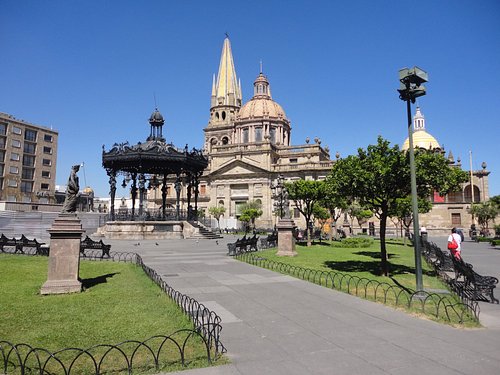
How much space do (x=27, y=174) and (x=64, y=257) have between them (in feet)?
210

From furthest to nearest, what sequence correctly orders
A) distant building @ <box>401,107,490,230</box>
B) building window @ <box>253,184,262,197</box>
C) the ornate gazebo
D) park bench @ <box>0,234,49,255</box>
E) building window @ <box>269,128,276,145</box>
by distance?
building window @ <box>269,128,276,145</box>
building window @ <box>253,184,262,197</box>
distant building @ <box>401,107,490,230</box>
the ornate gazebo
park bench @ <box>0,234,49,255</box>

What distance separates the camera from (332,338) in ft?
18.6

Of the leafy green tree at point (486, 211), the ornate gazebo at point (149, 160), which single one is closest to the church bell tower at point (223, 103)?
the ornate gazebo at point (149, 160)

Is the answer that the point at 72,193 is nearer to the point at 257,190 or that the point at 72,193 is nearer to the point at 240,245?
the point at 240,245

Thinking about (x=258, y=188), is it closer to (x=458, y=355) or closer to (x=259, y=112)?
(x=259, y=112)

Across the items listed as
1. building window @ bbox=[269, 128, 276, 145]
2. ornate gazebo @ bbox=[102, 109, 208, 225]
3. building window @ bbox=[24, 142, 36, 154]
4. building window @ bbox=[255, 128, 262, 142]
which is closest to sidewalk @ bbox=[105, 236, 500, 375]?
ornate gazebo @ bbox=[102, 109, 208, 225]

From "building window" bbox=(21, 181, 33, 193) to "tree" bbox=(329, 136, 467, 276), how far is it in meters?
65.0

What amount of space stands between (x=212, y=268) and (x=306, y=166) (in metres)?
46.5

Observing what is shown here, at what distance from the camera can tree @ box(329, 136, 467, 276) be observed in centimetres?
1134

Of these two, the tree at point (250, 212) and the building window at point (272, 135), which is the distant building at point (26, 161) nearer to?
the tree at point (250, 212)

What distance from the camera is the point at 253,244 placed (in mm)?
20406

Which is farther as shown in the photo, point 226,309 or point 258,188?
point 258,188

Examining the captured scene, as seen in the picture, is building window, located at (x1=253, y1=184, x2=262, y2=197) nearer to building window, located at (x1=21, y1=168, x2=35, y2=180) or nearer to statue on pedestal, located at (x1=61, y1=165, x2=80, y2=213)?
building window, located at (x1=21, y1=168, x2=35, y2=180)

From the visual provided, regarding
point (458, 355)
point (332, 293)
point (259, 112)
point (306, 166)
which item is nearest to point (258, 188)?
point (306, 166)
